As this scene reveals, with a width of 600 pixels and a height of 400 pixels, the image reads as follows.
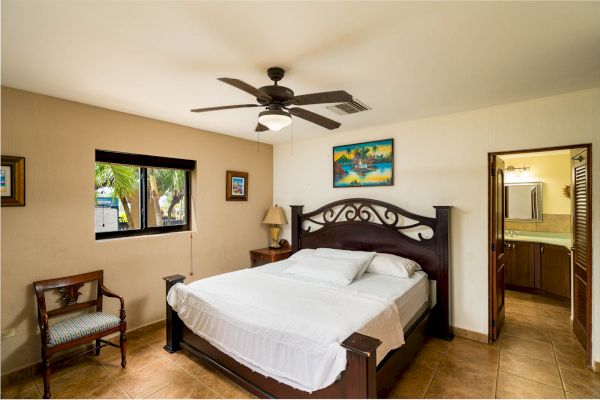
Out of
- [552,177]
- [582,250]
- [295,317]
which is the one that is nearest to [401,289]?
[295,317]

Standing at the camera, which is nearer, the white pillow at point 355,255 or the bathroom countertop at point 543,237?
the white pillow at point 355,255

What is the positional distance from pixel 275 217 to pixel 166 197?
5.13ft

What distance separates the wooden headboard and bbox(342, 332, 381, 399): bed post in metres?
1.90

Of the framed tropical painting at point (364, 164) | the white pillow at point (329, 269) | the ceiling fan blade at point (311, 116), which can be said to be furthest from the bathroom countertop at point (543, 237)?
the ceiling fan blade at point (311, 116)

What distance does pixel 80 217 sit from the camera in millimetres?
2754

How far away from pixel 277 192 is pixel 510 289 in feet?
13.6

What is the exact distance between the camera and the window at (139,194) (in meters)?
3.10

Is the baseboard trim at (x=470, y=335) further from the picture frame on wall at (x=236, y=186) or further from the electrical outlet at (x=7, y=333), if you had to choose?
the electrical outlet at (x=7, y=333)

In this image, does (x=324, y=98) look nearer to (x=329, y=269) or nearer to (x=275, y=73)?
(x=275, y=73)

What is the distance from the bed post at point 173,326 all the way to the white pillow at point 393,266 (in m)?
2.00

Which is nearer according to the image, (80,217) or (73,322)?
(73,322)

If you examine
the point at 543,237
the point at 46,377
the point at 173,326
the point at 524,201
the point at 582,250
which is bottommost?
the point at 46,377

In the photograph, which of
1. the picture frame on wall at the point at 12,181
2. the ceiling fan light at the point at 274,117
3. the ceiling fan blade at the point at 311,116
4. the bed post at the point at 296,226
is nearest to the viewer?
the ceiling fan light at the point at 274,117

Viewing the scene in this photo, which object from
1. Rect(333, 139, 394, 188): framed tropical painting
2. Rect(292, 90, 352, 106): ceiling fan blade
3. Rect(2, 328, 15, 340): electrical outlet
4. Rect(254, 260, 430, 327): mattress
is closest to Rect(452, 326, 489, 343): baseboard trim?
Rect(254, 260, 430, 327): mattress
